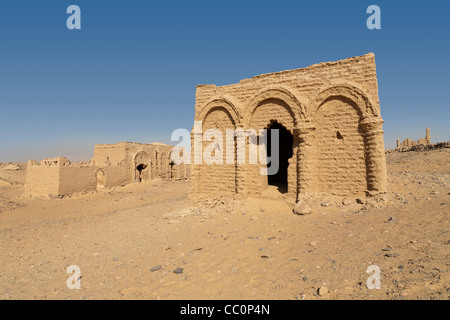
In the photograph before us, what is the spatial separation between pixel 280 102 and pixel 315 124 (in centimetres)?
166

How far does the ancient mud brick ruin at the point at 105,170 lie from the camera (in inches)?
692

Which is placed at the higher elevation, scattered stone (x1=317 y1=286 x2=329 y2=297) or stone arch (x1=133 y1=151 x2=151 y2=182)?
stone arch (x1=133 y1=151 x2=151 y2=182)

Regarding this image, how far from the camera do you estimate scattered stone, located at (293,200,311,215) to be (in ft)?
25.1

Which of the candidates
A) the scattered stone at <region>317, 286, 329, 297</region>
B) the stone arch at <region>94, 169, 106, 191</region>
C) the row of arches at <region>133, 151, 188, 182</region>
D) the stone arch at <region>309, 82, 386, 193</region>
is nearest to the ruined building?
the stone arch at <region>309, 82, 386, 193</region>

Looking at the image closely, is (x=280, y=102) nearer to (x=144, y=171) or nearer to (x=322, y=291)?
(x=322, y=291)

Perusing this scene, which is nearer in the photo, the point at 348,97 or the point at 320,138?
the point at 348,97

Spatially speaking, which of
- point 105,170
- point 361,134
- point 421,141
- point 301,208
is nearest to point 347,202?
point 301,208

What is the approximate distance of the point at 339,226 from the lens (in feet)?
20.3

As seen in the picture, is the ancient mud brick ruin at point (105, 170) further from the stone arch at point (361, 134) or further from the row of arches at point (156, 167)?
the stone arch at point (361, 134)

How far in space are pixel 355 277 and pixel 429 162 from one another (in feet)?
79.5

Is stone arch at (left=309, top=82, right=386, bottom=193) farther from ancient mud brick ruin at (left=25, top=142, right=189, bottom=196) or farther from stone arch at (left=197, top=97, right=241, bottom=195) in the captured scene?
ancient mud brick ruin at (left=25, top=142, right=189, bottom=196)

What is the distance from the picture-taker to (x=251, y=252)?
17.5ft
